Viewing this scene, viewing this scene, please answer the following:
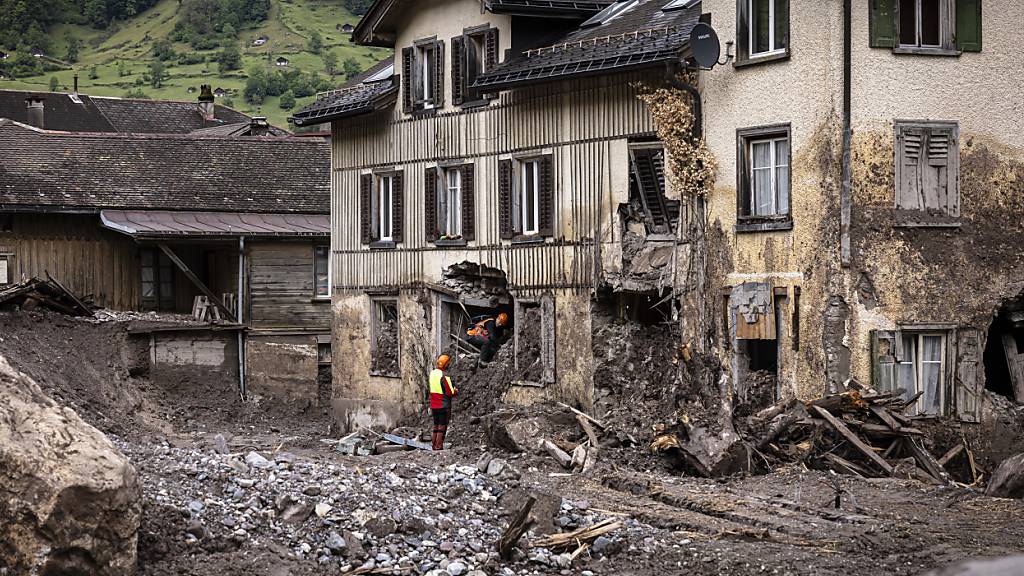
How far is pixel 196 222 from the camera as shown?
35719 millimetres

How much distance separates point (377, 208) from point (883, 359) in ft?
42.7

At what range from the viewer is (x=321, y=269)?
37344 millimetres

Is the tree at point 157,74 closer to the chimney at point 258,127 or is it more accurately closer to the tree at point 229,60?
the tree at point 229,60

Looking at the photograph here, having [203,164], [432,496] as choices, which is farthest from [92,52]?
[432,496]

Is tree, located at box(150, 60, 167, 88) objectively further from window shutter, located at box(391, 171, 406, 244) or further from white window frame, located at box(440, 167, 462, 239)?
white window frame, located at box(440, 167, 462, 239)

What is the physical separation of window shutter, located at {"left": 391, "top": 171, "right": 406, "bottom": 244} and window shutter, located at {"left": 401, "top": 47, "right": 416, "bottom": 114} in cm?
141

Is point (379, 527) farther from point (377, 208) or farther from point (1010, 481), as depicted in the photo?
point (377, 208)

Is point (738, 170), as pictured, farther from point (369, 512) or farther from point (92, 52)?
point (92, 52)

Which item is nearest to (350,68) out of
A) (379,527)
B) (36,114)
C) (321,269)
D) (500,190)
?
(36,114)

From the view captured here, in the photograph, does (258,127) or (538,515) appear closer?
(538,515)

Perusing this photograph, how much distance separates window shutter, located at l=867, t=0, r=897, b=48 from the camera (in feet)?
68.3

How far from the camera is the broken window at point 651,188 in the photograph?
23.5 metres

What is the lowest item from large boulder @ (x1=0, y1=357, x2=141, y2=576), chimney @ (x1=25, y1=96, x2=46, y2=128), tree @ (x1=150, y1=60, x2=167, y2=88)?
large boulder @ (x1=0, y1=357, x2=141, y2=576)

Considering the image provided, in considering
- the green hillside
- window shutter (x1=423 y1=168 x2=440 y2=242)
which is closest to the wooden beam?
window shutter (x1=423 y1=168 x2=440 y2=242)
